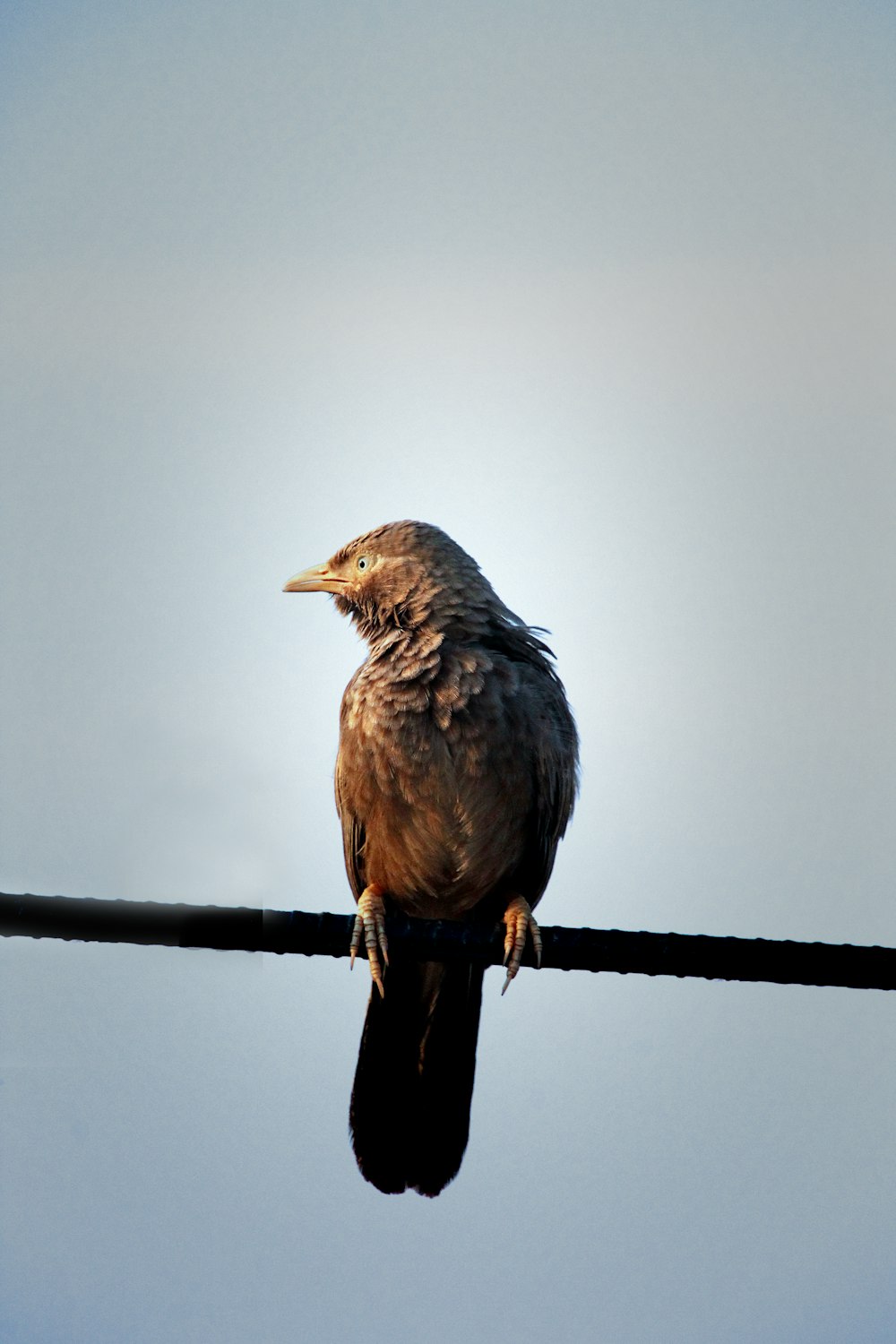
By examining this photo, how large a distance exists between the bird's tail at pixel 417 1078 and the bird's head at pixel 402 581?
1251 mm

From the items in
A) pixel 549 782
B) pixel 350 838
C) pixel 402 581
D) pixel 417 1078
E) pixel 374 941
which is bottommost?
pixel 417 1078

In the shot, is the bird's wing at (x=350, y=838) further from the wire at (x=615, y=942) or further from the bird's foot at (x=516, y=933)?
the wire at (x=615, y=942)

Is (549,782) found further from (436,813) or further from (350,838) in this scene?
(350,838)

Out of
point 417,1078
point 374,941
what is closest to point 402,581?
point 374,941

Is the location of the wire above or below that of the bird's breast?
below

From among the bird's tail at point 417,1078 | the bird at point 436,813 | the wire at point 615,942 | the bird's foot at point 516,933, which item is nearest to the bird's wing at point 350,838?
the bird at point 436,813

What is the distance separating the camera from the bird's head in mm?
5348

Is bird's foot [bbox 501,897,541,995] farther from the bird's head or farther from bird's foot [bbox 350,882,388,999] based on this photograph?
the bird's head

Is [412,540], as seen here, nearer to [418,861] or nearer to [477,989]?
[418,861]

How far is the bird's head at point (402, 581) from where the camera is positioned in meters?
5.35

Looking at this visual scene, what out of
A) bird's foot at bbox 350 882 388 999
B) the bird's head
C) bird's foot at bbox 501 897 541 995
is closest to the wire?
bird's foot at bbox 501 897 541 995

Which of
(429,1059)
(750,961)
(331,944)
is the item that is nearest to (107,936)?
(331,944)

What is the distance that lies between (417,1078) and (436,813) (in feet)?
3.17

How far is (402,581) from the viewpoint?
5469 millimetres
